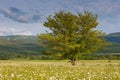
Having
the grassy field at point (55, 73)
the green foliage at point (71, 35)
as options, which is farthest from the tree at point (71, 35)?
the grassy field at point (55, 73)

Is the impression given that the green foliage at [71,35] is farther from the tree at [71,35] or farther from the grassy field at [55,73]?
the grassy field at [55,73]

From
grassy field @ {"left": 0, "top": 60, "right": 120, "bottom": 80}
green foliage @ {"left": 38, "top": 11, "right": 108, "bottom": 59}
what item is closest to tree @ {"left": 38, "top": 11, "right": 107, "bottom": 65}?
green foliage @ {"left": 38, "top": 11, "right": 108, "bottom": 59}

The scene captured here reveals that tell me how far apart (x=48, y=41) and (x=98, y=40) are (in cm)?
852

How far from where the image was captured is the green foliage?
53844 millimetres

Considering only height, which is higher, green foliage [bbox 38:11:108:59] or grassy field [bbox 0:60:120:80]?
green foliage [bbox 38:11:108:59]

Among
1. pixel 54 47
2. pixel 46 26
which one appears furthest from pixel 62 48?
pixel 46 26

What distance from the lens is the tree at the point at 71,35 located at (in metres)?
53.8

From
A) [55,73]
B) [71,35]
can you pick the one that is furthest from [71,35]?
[55,73]

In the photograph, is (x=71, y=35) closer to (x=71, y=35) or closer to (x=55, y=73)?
(x=71, y=35)

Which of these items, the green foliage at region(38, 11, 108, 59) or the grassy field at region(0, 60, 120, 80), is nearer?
the grassy field at region(0, 60, 120, 80)

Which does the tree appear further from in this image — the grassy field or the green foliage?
the grassy field

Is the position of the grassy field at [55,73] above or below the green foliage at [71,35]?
below

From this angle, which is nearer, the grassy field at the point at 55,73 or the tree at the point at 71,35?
the grassy field at the point at 55,73

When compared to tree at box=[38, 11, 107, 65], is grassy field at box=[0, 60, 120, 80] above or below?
below
